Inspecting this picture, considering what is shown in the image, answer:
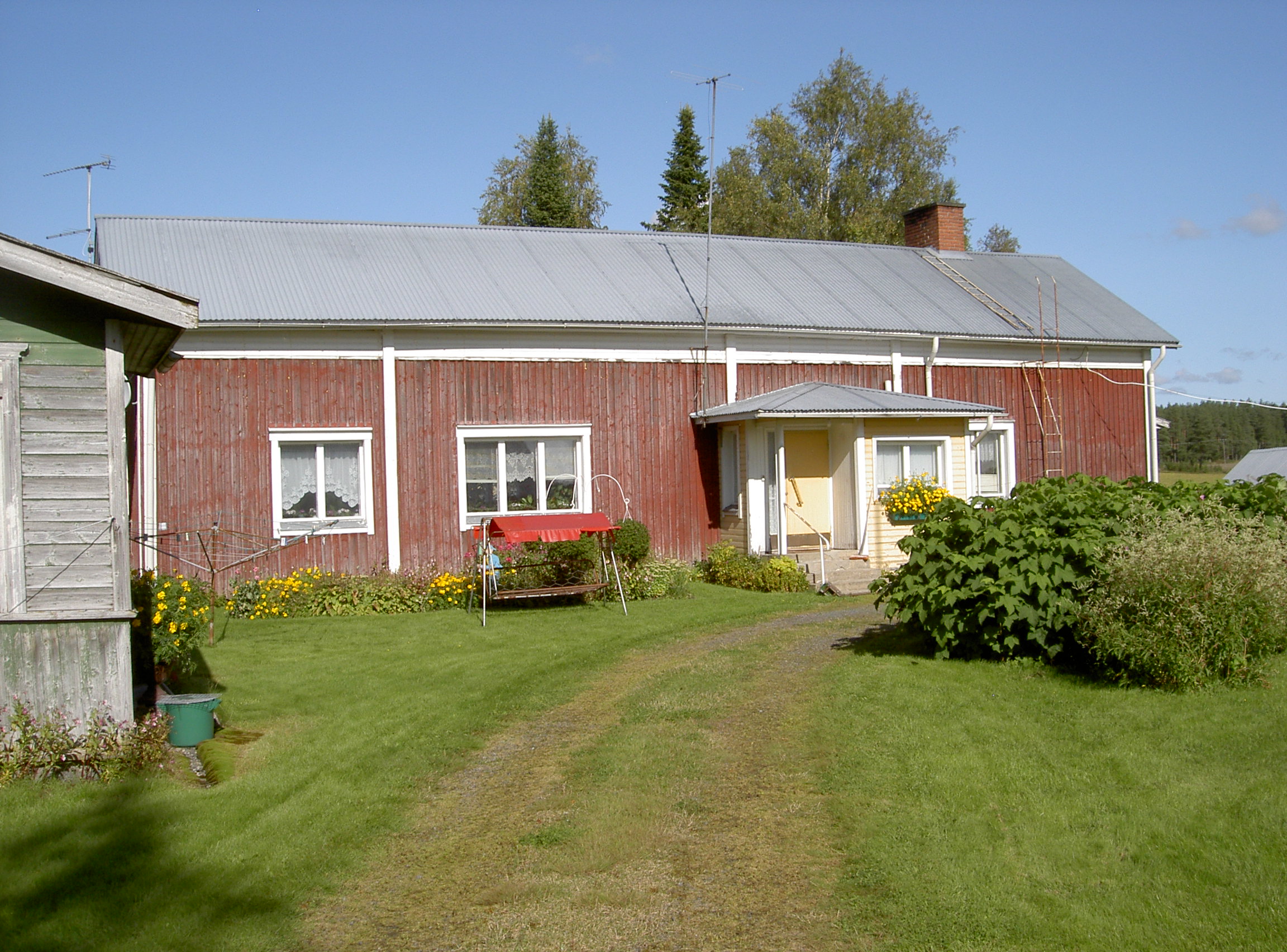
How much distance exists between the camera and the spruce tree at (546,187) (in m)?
42.8

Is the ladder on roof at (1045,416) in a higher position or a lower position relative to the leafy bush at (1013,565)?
higher

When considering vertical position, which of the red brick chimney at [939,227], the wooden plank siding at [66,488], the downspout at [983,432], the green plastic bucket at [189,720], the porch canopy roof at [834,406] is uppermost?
the red brick chimney at [939,227]

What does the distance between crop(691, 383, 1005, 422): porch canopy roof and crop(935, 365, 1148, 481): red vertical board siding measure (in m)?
1.88

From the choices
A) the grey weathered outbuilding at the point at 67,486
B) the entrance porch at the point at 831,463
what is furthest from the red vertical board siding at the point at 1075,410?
the grey weathered outbuilding at the point at 67,486

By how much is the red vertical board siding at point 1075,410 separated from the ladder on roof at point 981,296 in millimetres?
914

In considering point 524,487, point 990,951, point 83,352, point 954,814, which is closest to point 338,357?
point 524,487

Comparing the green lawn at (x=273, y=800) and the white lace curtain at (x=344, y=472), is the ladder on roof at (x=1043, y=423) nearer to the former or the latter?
the green lawn at (x=273, y=800)

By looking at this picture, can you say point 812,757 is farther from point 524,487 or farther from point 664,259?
point 664,259

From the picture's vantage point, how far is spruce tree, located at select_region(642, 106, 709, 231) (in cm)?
4969

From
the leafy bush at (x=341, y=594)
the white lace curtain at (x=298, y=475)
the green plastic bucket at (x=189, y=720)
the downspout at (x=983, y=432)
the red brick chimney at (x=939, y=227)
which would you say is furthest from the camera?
the red brick chimney at (x=939, y=227)

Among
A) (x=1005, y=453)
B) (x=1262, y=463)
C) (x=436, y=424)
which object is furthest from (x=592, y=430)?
(x=1262, y=463)

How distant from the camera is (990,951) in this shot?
4.56m

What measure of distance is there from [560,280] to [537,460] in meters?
3.54

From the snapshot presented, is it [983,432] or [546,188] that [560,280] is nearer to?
[983,432]
